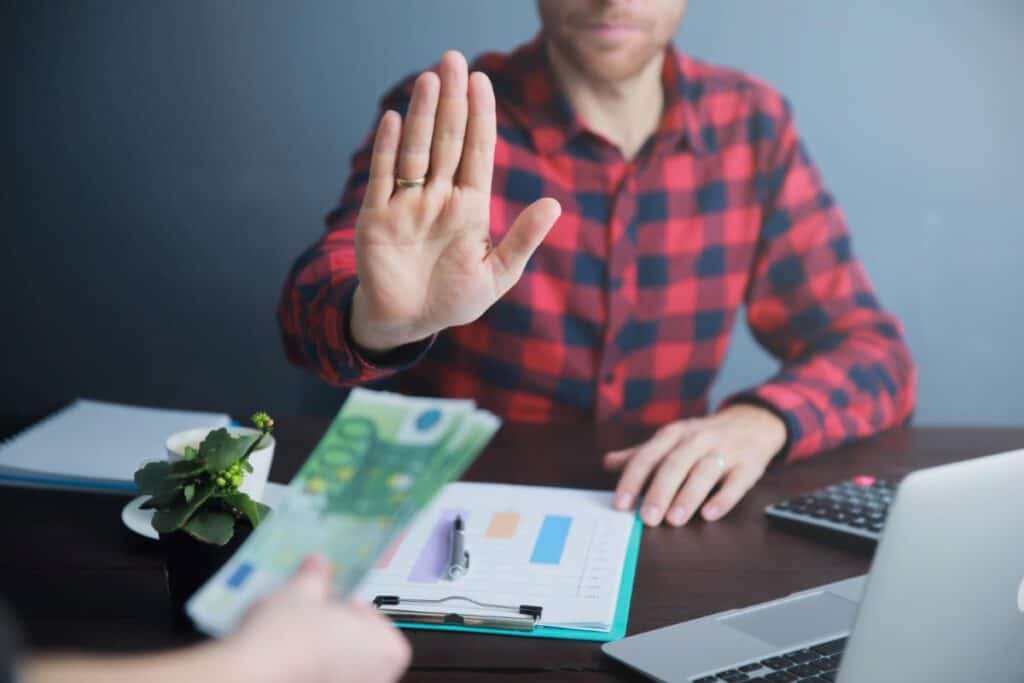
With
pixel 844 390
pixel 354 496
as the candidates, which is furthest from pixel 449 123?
pixel 844 390

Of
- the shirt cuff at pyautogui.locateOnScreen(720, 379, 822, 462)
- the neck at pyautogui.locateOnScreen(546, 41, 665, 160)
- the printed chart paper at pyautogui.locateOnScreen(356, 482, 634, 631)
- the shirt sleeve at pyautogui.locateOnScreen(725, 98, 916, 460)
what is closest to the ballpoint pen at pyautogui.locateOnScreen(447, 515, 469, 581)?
the printed chart paper at pyautogui.locateOnScreen(356, 482, 634, 631)

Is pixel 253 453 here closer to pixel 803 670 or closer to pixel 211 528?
pixel 211 528

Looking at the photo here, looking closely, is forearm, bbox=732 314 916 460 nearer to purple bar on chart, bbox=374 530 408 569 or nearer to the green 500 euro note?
purple bar on chart, bbox=374 530 408 569

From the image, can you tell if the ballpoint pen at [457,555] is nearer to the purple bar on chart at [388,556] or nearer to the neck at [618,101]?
the purple bar on chart at [388,556]

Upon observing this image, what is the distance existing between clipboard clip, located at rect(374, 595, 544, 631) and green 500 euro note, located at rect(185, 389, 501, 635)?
0.25 m

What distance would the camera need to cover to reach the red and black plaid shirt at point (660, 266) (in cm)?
181

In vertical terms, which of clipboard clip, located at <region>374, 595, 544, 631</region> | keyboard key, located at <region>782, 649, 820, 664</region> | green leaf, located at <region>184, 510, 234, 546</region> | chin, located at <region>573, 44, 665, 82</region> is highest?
chin, located at <region>573, 44, 665, 82</region>

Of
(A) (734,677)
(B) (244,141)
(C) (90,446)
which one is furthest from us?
(B) (244,141)

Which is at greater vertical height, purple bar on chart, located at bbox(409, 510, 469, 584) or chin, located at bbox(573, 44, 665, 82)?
chin, located at bbox(573, 44, 665, 82)

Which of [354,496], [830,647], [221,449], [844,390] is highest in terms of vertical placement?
[354,496]

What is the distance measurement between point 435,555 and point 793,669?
12.8 inches

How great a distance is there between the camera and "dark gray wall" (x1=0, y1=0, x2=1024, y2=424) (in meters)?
1.79

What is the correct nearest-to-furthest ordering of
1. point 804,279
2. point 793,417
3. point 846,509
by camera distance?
1. point 846,509
2. point 793,417
3. point 804,279

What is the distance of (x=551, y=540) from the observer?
981mm
